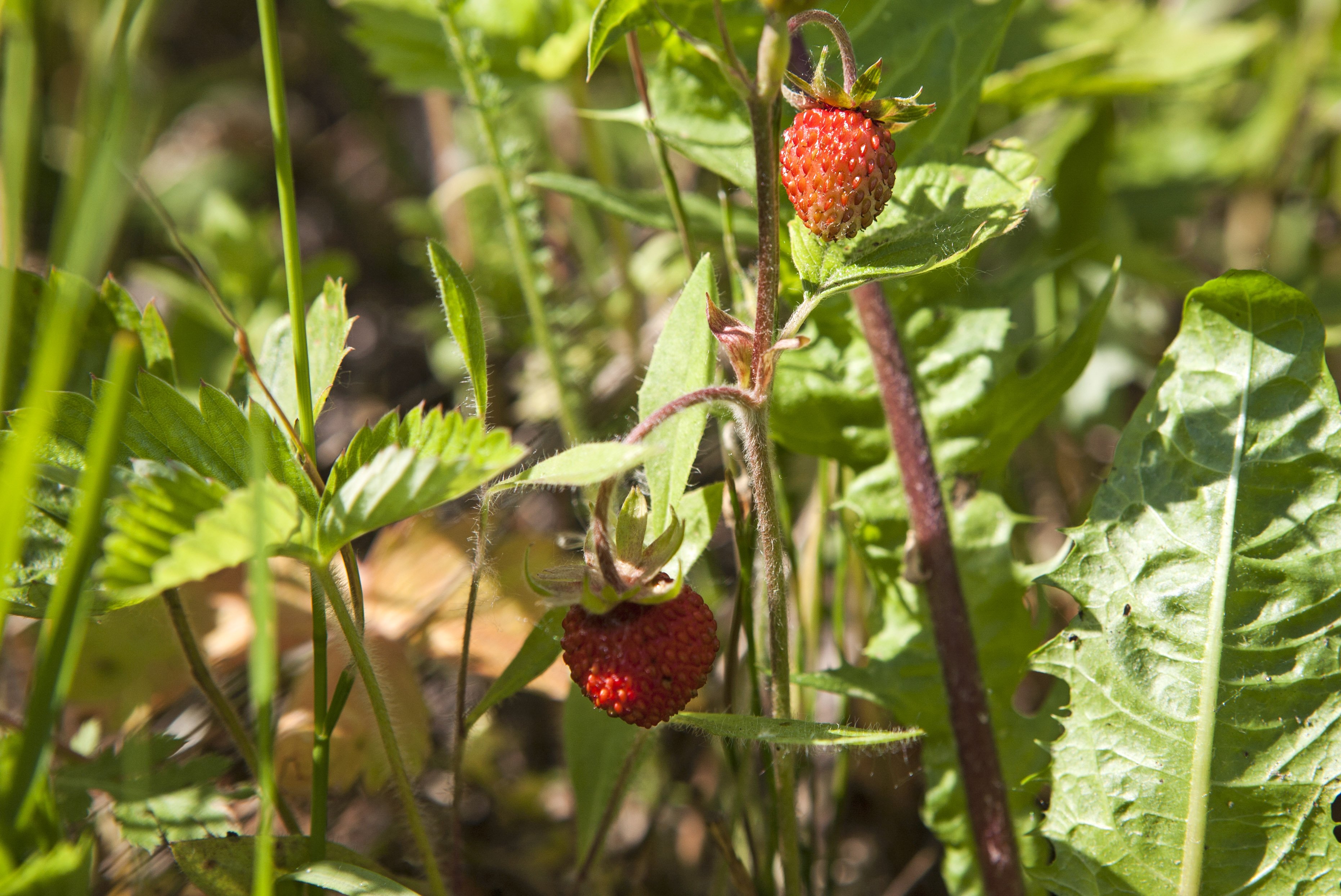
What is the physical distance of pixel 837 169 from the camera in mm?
861

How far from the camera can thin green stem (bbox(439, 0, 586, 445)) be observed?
1.43m

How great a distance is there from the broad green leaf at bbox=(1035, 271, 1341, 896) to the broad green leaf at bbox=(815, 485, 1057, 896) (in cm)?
19

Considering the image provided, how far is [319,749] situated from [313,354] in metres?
0.43

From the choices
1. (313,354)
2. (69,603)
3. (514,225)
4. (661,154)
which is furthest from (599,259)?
(69,603)

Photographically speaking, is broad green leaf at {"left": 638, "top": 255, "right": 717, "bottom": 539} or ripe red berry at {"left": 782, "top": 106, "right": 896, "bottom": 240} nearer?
ripe red berry at {"left": 782, "top": 106, "right": 896, "bottom": 240}

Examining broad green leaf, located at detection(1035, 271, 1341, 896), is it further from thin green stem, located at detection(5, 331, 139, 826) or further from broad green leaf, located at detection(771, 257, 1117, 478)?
thin green stem, located at detection(5, 331, 139, 826)

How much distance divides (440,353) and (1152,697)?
156 centimetres

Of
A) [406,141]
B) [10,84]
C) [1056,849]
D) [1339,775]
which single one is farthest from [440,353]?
[1339,775]

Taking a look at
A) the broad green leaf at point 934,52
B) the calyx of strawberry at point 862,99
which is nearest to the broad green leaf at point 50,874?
the calyx of strawberry at point 862,99

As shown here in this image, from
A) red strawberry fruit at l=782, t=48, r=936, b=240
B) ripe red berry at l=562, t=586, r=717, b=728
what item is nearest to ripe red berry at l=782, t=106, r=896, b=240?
red strawberry fruit at l=782, t=48, r=936, b=240

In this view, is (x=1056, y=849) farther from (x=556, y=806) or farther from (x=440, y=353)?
(x=440, y=353)

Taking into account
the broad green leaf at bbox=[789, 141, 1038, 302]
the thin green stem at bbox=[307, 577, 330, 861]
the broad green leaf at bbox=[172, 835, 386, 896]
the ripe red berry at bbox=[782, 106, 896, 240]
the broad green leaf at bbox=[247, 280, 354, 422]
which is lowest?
the broad green leaf at bbox=[172, 835, 386, 896]

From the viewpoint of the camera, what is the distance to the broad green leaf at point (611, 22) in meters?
0.86

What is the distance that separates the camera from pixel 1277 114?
7.07ft
